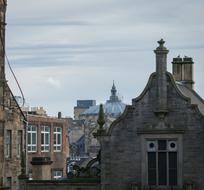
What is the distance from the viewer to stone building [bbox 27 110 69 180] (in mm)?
82062

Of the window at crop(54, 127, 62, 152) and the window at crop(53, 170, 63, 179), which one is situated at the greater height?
the window at crop(54, 127, 62, 152)

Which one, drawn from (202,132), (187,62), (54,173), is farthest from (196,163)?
(54,173)

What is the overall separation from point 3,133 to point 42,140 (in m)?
27.6

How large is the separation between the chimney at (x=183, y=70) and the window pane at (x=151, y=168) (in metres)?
10.5

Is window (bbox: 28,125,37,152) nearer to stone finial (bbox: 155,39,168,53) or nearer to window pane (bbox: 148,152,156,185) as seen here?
window pane (bbox: 148,152,156,185)

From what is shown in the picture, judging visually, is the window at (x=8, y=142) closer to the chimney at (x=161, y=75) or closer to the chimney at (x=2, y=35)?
the chimney at (x=2, y=35)

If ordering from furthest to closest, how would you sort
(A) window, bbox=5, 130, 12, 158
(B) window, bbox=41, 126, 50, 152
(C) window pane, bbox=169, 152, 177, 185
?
(B) window, bbox=41, 126, 50, 152 < (A) window, bbox=5, 130, 12, 158 < (C) window pane, bbox=169, 152, 177, 185

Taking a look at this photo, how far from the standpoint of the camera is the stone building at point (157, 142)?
4153 cm

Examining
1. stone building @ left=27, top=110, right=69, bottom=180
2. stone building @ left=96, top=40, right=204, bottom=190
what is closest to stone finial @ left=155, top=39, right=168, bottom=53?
stone building @ left=96, top=40, right=204, bottom=190

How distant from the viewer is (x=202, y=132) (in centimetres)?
4125

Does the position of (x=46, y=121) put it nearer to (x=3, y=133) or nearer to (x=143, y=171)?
(x=3, y=133)

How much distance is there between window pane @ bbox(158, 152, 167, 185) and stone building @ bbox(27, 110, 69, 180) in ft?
127

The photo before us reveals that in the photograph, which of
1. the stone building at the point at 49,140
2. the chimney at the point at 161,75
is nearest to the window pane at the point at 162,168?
the chimney at the point at 161,75

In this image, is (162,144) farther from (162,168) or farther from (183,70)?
(183,70)
